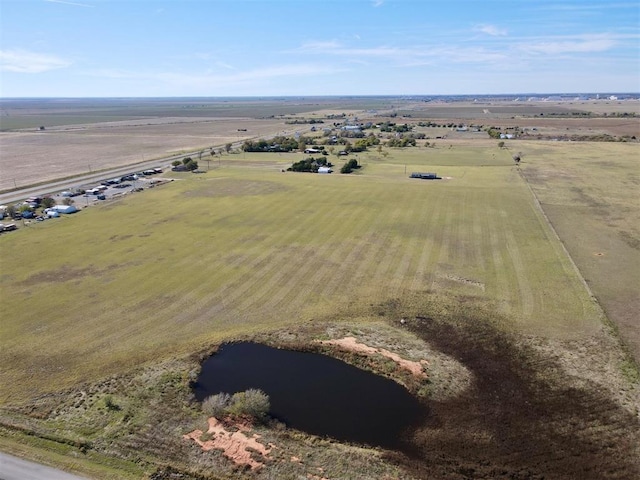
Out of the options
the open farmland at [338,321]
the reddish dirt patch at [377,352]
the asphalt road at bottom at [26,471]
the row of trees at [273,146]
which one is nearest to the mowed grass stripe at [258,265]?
the open farmland at [338,321]

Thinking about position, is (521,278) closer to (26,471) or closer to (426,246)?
(426,246)

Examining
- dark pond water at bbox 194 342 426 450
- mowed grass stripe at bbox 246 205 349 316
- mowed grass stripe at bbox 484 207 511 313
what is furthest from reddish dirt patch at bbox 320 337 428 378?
mowed grass stripe at bbox 484 207 511 313

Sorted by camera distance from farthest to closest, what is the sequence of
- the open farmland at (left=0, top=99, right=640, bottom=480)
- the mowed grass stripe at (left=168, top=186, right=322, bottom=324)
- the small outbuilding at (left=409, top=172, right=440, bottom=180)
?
the small outbuilding at (left=409, top=172, right=440, bottom=180)
the mowed grass stripe at (left=168, top=186, right=322, bottom=324)
the open farmland at (left=0, top=99, right=640, bottom=480)

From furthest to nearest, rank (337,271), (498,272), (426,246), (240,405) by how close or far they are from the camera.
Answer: (426,246), (337,271), (498,272), (240,405)

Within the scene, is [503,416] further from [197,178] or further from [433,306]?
[197,178]

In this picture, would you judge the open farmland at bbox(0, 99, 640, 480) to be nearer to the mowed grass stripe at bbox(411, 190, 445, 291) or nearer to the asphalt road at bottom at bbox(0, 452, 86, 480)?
the mowed grass stripe at bbox(411, 190, 445, 291)

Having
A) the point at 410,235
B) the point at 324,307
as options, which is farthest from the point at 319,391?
the point at 410,235
